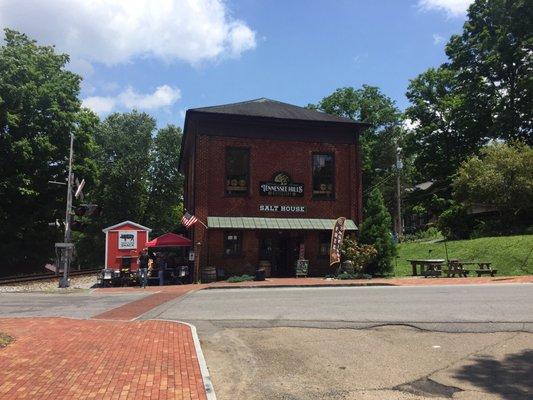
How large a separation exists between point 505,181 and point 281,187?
13.2m

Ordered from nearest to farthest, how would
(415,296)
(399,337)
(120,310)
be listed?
(399,337), (120,310), (415,296)

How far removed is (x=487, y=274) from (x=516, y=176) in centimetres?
767

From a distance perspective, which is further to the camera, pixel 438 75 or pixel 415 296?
pixel 438 75

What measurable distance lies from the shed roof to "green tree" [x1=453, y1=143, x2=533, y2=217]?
28.5 ft

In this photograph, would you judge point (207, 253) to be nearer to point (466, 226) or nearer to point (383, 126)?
point (466, 226)

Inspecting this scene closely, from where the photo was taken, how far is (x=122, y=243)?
25.5 m

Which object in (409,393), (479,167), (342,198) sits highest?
(479,167)

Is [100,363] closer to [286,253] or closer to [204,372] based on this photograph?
[204,372]

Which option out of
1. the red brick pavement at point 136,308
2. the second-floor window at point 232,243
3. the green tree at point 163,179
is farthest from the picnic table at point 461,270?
the green tree at point 163,179

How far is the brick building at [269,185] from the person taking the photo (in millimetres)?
24406

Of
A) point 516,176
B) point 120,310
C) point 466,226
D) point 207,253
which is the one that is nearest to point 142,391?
point 120,310

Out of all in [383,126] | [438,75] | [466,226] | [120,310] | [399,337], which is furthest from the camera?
[383,126]

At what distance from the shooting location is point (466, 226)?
3781 cm

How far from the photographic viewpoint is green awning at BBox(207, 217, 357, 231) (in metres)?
24.0
